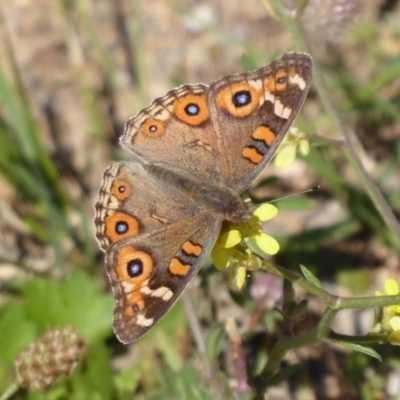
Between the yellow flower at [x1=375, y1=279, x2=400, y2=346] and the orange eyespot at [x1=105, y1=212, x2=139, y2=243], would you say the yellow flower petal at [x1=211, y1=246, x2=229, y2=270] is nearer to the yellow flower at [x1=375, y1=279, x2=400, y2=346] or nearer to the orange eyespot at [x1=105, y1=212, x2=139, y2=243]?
the orange eyespot at [x1=105, y1=212, x2=139, y2=243]

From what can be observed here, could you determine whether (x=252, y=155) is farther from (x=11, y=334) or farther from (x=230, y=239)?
(x=11, y=334)

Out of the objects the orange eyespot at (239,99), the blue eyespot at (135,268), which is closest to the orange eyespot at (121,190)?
the blue eyespot at (135,268)

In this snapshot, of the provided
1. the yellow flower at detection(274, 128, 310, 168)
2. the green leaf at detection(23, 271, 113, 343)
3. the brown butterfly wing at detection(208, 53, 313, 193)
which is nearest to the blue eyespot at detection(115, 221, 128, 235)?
the brown butterfly wing at detection(208, 53, 313, 193)

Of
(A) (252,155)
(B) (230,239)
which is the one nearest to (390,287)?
(B) (230,239)

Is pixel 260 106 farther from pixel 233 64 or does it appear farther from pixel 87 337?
pixel 233 64

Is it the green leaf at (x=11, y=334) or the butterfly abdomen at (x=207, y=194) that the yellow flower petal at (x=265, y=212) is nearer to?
the butterfly abdomen at (x=207, y=194)
